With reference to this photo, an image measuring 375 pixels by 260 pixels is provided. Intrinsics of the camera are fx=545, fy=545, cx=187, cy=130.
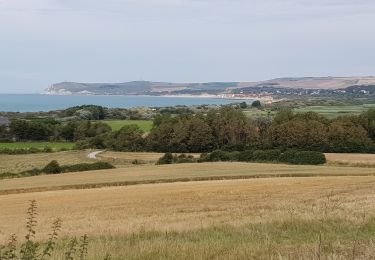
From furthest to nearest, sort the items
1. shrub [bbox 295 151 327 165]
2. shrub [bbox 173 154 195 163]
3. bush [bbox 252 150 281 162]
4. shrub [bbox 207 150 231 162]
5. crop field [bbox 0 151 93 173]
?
shrub [bbox 173 154 195 163] → shrub [bbox 207 150 231 162] → bush [bbox 252 150 281 162] → crop field [bbox 0 151 93 173] → shrub [bbox 295 151 327 165]

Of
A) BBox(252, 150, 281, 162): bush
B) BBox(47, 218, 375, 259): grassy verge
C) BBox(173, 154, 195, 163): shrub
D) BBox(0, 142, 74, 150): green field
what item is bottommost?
BBox(0, 142, 74, 150): green field

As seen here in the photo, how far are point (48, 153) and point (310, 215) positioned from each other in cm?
8753

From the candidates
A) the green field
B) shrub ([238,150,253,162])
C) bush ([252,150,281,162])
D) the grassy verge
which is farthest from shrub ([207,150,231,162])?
the grassy verge

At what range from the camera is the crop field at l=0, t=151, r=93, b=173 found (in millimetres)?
77812

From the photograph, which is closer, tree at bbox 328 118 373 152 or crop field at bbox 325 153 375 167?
crop field at bbox 325 153 375 167

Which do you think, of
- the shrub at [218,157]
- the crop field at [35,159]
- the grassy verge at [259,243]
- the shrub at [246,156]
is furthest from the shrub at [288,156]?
the grassy verge at [259,243]

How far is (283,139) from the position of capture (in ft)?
300

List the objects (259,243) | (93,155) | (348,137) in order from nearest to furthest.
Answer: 1. (259,243)
2. (348,137)
3. (93,155)

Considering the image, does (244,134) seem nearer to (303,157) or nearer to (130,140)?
(130,140)

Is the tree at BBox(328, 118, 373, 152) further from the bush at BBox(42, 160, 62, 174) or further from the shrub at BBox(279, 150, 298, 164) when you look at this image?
the bush at BBox(42, 160, 62, 174)

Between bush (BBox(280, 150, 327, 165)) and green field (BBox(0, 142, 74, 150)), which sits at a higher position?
bush (BBox(280, 150, 327, 165))

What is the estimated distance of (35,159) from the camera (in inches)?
3457

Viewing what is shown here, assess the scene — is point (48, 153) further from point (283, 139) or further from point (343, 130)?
point (343, 130)

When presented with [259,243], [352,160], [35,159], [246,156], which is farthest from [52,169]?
[259,243]
